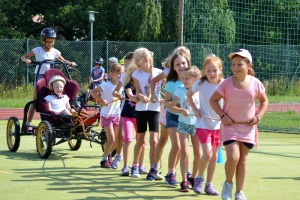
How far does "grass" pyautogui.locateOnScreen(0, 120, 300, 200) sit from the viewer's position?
919cm

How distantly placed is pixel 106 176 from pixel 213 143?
192 cm

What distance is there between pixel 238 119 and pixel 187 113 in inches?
43.7

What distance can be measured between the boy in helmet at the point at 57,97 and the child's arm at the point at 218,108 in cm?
477

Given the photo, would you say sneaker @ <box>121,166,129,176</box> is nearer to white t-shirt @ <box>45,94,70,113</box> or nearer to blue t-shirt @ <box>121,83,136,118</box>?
blue t-shirt @ <box>121,83,136,118</box>

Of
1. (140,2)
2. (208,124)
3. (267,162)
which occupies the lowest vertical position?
(267,162)

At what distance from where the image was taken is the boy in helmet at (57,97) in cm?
1301

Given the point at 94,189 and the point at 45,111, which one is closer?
the point at 94,189

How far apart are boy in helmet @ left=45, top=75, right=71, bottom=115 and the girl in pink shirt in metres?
4.99

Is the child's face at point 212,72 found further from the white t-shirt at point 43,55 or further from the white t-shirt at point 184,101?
the white t-shirt at point 43,55

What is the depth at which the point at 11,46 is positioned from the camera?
31172 millimetres

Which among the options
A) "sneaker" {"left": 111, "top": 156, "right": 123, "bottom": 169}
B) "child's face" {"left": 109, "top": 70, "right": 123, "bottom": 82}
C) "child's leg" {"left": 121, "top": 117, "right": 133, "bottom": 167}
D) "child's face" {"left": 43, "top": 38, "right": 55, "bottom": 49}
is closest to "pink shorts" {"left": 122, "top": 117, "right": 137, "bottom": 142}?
"child's leg" {"left": 121, "top": 117, "right": 133, "bottom": 167}

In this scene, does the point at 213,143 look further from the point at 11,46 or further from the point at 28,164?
the point at 11,46

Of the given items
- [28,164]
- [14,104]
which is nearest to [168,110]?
[28,164]

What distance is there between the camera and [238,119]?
8406 mm
